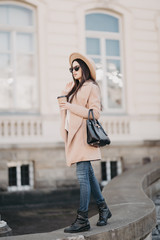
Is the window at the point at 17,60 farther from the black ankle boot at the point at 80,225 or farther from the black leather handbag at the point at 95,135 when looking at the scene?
the black ankle boot at the point at 80,225

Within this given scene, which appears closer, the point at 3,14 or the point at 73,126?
the point at 73,126

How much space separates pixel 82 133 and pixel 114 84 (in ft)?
21.4

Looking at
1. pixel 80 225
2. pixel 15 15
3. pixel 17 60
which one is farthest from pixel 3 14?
pixel 80 225

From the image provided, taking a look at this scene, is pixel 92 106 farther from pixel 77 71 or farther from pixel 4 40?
pixel 4 40

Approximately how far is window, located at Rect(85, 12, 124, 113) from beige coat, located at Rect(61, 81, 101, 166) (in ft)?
19.8

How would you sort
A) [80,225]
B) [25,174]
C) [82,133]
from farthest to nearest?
[25,174] < [82,133] < [80,225]

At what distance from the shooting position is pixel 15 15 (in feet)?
29.9

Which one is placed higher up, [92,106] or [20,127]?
[92,106]

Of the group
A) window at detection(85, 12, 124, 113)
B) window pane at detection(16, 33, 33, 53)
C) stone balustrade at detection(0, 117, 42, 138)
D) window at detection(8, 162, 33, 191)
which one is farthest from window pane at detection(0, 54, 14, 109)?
window at detection(85, 12, 124, 113)

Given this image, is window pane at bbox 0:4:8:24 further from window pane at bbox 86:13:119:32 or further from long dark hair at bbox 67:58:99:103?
long dark hair at bbox 67:58:99:103

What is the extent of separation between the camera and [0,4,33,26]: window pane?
29.5 ft

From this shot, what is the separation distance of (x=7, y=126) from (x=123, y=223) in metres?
5.28

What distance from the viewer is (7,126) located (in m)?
8.63

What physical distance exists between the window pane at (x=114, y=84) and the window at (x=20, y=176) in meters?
2.79
